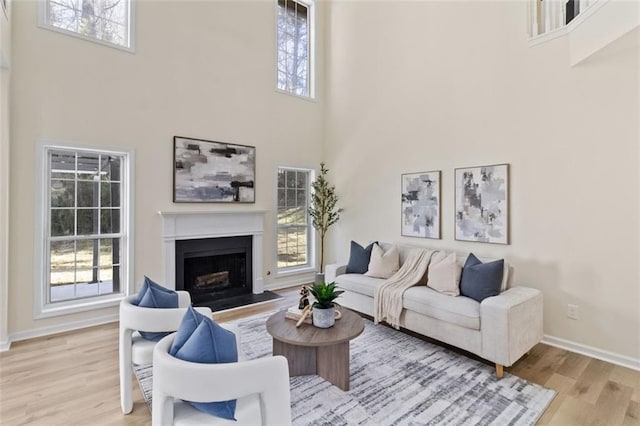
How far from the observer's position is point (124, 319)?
2123 mm

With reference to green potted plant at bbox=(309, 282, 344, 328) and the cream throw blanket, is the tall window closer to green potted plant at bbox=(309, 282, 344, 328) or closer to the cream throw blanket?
green potted plant at bbox=(309, 282, 344, 328)

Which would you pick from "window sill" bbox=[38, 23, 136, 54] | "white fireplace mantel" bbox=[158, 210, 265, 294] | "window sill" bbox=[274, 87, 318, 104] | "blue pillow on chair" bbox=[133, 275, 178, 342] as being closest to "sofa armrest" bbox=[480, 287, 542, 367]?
"blue pillow on chair" bbox=[133, 275, 178, 342]

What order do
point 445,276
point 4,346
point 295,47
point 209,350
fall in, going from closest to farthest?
point 209,350, point 4,346, point 445,276, point 295,47

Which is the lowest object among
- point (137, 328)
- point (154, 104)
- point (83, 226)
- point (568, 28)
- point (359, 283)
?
point (359, 283)

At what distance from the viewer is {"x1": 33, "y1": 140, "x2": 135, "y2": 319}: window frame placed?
352 cm

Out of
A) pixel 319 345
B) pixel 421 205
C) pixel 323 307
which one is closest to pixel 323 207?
pixel 421 205

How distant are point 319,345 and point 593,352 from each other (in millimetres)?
2746

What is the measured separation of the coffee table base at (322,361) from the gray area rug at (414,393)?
0.21 feet

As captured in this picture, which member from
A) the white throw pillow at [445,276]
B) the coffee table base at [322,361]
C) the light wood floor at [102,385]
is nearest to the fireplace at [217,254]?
the light wood floor at [102,385]

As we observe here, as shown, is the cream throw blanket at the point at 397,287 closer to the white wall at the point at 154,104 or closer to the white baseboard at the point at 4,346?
the white wall at the point at 154,104

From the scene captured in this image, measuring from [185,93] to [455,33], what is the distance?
12.4 feet

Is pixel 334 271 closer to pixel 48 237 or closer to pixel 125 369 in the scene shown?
pixel 125 369

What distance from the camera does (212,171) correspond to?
4.79 m

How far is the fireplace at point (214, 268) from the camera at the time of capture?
4.59m
